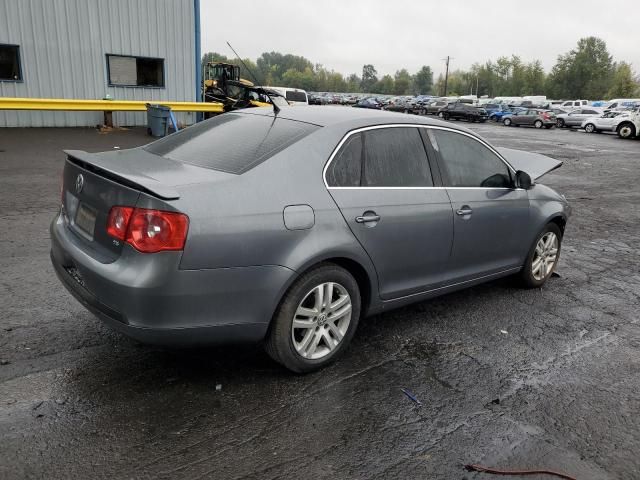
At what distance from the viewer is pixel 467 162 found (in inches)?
172

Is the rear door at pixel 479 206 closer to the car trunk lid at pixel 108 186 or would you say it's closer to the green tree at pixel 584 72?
the car trunk lid at pixel 108 186

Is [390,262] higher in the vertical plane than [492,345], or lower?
higher

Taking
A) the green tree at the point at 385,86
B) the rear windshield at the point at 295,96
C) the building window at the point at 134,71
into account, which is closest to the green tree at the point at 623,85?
the green tree at the point at 385,86

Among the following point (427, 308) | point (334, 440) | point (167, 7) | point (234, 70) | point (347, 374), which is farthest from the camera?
point (234, 70)

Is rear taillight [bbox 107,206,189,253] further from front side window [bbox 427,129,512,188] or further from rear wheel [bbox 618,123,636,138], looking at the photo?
rear wheel [bbox 618,123,636,138]

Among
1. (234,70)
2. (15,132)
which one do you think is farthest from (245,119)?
(234,70)

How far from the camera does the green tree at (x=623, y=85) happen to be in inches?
3905

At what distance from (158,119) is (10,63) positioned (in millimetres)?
4480

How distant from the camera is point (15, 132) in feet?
49.4

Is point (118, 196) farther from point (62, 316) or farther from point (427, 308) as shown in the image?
point (427, 308)

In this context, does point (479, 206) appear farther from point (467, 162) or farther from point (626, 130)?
point (626, 130)

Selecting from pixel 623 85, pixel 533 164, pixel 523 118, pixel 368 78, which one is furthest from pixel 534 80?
pixel 533 164

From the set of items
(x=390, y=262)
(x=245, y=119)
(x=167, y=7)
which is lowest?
(x=390, y=262)

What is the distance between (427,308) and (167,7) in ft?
54.2
